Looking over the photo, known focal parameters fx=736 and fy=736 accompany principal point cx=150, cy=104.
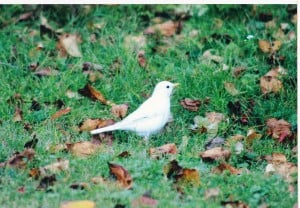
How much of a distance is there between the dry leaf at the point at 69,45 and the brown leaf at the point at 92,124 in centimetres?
109

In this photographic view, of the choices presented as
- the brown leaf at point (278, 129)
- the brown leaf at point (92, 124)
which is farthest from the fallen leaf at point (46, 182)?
the brown leaf at point (278, 129)

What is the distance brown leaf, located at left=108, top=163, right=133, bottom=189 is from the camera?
4094 millimetres

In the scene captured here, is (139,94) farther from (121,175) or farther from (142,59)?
(121,175)

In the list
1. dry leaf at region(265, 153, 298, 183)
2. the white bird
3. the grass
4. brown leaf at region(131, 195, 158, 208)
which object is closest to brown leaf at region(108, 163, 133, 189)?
the grass

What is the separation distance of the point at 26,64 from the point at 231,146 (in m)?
1.95

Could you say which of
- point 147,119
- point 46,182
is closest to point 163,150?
point 147,119

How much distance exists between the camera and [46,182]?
4117mm

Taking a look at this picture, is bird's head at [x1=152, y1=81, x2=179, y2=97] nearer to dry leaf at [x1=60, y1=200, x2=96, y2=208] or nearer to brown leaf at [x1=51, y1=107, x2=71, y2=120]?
brown leaf at [x1=51, y1=107, x2=71, y2=120]

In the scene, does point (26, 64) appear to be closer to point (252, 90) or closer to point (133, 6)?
point (133, 6)

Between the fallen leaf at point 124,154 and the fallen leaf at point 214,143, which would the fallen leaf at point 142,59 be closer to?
the fallen leaf at point 214,143

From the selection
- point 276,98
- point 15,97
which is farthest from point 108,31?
point 276,98

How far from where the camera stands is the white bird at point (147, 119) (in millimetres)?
4711

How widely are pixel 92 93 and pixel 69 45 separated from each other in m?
0.85

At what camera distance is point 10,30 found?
6223mm
